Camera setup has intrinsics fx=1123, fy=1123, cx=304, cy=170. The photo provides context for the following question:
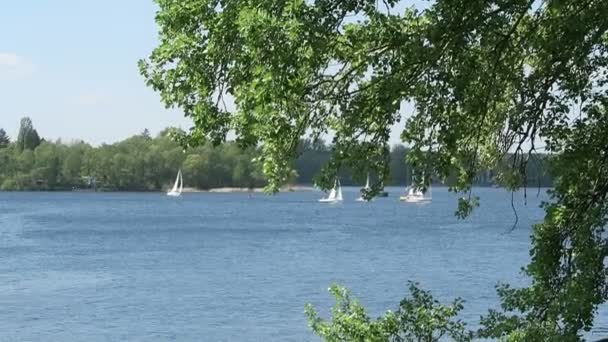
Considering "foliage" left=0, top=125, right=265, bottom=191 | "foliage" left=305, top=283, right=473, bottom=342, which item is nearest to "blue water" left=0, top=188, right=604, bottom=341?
"foliage" left=305, top=283, right=473, bottom=342

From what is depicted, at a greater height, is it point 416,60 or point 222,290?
point 416,60

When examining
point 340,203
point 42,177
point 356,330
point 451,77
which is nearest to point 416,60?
point 451,77

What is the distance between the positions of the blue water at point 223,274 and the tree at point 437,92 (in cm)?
317

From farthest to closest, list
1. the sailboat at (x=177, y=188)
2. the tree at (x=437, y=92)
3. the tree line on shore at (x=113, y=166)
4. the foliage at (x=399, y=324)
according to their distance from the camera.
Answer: the tree line on shore at (x=113, y=166)
the sailboat at (x=177, y=188)
the foliage at (x=399, y=324)
the tree at (x=437, y=92)

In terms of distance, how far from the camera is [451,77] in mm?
8305

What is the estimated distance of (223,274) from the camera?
136ft

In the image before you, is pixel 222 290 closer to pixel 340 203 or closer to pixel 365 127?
pixel 365 127

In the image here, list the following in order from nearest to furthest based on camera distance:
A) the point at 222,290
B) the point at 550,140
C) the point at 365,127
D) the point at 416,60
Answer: the point at 416,60 → the point at 365,127 → the point at 550,140 → the point at 222,290

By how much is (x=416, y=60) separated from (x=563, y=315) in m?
2.59

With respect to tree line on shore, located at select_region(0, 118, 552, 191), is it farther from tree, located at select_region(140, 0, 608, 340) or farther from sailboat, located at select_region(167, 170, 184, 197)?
tree, located at select_region(140, 0, 608, 340)

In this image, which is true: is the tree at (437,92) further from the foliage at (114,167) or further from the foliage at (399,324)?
the foliage at (114,167)

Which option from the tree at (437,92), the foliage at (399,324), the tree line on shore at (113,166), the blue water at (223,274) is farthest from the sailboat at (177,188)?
the tree at (437,92)

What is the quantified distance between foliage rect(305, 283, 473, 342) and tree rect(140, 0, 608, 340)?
34.3 inches

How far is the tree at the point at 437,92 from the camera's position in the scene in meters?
7.62
